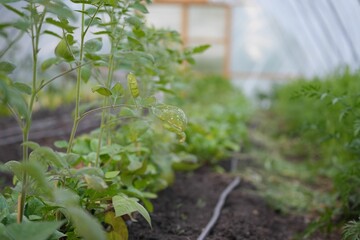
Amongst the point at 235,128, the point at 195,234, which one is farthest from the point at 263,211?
the point at 235,128

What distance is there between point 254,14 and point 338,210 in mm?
12256

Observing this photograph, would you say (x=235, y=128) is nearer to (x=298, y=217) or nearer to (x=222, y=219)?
(x=298, y=217)

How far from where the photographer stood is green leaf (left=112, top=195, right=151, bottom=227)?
1.36 m

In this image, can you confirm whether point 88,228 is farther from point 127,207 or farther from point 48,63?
point 48,63

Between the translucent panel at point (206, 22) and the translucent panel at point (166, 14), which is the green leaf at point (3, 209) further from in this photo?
the translucent panel at point (206, 22)

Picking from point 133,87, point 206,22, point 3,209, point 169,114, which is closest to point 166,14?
point 206,22

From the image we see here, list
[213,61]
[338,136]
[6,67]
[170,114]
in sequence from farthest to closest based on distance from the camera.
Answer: [213,61]
[338,136]
[170,114]
[6,67]

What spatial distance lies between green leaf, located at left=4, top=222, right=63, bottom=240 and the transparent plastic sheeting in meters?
7.47

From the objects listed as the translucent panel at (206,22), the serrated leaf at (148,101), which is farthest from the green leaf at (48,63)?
the translucent panel at (206,22)

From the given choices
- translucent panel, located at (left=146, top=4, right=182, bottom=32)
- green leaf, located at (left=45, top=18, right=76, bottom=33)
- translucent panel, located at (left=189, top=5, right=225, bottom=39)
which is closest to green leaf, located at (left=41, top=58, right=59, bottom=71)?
green leaf, located at (left=45, top=18, right=76, bottom=33)

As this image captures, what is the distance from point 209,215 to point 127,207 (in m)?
1.01

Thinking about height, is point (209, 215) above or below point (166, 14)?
below

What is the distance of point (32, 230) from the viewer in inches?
41.9

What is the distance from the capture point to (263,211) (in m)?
2.71
